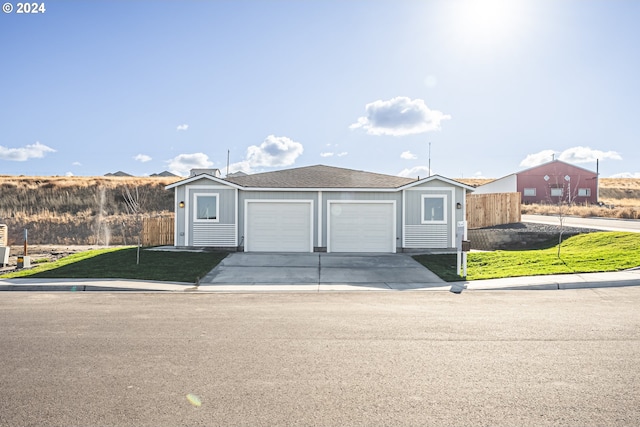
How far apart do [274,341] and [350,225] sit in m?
14.4

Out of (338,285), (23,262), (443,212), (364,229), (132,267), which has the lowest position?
(338,285)

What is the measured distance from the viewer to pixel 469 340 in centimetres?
696

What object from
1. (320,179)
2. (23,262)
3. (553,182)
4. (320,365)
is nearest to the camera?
(320,365)

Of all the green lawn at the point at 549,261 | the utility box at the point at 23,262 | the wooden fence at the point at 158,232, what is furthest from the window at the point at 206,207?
the green lawn at the point at 549,261

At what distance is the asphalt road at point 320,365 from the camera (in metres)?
4.37

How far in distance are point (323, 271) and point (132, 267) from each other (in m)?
6.35

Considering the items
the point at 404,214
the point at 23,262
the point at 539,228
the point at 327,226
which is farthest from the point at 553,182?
the point at 23,262

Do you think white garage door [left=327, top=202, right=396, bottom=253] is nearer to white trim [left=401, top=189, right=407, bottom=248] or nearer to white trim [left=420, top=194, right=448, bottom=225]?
white trim [left=401, top=189, right=407, bottom=248]

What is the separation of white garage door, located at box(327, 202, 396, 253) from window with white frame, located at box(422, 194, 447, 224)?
1375mm

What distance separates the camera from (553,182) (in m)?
57.4

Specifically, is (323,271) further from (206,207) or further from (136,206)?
(136,206)

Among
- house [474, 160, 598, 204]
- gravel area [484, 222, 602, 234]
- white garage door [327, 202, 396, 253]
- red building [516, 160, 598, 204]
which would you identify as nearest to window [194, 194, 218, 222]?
white garage door [327, 202, 396, 253]

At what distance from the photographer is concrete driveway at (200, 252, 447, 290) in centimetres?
1420

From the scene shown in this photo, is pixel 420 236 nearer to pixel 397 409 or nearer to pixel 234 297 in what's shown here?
pixel 234 297
